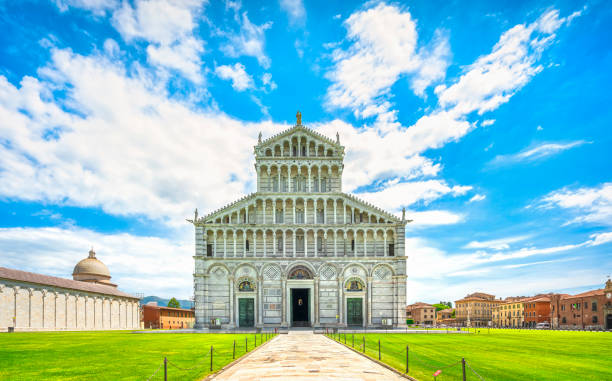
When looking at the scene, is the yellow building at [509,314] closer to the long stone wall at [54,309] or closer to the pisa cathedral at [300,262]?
the pisa cathedral at [300,262]

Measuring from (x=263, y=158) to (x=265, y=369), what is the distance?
148 ft

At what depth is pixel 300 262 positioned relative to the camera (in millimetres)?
59125

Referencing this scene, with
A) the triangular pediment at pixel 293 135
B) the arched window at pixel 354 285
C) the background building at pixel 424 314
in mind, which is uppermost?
the triangular pediment at pixel 293 135

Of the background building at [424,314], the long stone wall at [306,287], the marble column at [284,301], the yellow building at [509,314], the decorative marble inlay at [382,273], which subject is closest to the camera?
the marble column at [284,301]

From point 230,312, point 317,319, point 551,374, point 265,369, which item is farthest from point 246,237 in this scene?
point 551,374

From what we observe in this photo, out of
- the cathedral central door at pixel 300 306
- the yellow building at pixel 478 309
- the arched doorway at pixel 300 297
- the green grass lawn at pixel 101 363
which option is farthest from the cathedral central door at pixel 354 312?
the yellow building at pixel 478 309

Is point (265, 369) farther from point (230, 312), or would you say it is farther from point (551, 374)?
point (230, 312)

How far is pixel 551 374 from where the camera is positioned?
18547mm

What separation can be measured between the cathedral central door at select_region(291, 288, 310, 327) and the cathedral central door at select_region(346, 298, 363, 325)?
17.9 ft

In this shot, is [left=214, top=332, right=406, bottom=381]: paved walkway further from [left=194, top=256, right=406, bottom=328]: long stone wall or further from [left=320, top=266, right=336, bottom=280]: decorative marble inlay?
[left=320, top=266, right=336, bottom=280]: decorative marble inlay

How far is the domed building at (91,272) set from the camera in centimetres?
9612

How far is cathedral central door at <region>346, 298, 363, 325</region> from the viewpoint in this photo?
5884cm

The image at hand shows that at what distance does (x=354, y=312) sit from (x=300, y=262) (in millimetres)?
9634

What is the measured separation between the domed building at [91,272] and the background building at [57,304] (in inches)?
43.6
